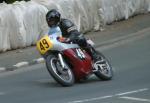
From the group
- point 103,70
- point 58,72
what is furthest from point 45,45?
point 103,70

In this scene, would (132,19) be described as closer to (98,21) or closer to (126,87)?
(98,21)

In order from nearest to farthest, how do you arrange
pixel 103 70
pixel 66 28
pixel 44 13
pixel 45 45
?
1. pixel 45 45
2. pixel 66 28
3. pixel 103 70
4. pixel 44 13

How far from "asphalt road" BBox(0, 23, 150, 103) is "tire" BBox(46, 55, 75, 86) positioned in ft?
0.47

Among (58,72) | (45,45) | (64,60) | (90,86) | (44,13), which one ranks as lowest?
(44,13)

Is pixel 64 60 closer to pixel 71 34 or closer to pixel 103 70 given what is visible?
pixel 71 34

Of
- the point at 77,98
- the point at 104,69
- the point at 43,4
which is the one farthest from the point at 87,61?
the point at 43,4

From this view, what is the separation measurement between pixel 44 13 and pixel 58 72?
851cm

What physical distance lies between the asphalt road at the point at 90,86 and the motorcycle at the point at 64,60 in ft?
0.71

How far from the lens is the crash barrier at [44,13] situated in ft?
71.5

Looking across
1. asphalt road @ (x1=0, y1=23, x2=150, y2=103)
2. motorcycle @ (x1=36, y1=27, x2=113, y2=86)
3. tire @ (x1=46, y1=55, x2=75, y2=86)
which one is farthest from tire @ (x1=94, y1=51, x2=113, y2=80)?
tire @ (x1=46, y1=55, x2=75, y2=86)

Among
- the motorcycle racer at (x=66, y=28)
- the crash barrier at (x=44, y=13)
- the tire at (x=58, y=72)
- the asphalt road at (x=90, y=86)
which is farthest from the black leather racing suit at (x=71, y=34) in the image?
the crash barrier at (x=44, y=13)

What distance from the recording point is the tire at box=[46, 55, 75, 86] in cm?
1449

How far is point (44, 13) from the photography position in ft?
75.2

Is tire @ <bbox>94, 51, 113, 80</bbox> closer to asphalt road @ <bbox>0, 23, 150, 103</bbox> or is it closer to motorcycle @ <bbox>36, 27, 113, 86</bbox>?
motorcycle @ <bbox>36, 27, 113, 86</bbox>
